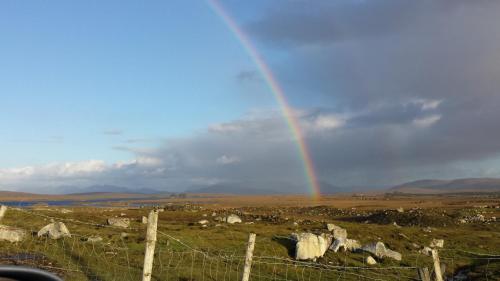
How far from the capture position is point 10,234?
28.7 m

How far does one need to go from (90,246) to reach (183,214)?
131 feet

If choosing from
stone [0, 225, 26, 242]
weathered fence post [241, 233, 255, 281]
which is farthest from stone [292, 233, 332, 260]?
stone [0, 225, 26, 242]

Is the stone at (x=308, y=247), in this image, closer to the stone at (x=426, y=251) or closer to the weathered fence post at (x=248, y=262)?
the stone at (x=426, y=251)

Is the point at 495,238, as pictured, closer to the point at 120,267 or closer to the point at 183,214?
the point at 120,267

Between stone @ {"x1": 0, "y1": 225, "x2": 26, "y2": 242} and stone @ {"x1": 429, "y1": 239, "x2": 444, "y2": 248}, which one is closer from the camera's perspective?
stone @ {"x1": 0, "y1": 225, "x2": 26, "y2": 242}

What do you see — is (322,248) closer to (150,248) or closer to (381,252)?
(381,252)

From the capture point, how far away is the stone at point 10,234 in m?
28.2

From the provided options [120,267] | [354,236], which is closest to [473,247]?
[354,236]

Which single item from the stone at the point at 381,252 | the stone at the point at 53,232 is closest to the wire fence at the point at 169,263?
the stone at the point at 53,232

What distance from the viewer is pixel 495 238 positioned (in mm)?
41875

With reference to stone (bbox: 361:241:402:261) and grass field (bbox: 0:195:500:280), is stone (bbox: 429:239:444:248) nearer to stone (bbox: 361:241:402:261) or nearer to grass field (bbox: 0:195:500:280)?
grass field (bbox: 0:195:500:280)

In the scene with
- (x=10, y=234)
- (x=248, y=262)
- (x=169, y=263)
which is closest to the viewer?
(x=248, y=262)

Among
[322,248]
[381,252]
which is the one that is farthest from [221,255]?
[381,252]

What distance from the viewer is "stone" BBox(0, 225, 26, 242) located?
28167mm
